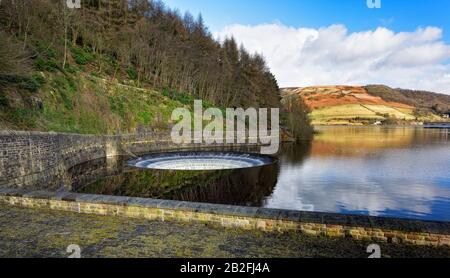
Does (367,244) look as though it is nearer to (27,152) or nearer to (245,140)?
(27,152)

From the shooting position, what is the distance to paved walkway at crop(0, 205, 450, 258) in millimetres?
5098

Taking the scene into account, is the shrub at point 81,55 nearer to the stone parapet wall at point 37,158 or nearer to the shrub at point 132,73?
the shrub at point 132,73

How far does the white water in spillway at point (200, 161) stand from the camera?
78.2 ft

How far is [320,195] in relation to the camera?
15375mm

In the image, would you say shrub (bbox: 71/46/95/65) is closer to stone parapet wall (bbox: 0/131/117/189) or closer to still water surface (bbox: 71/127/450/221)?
still water surface (bbox: 71/127/450/221)

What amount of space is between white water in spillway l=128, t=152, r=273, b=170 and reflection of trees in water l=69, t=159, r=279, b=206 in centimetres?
206

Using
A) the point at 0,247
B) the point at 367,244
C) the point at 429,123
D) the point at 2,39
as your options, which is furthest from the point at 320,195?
the point at 429,123

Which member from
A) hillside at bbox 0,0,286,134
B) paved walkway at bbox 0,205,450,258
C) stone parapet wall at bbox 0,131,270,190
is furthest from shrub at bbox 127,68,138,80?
paved walkway at bbox 0,205,450,258

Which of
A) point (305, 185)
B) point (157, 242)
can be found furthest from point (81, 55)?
point (157, 242)

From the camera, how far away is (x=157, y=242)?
18.2 ft

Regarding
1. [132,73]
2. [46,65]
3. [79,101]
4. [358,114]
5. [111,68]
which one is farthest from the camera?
[358,114]

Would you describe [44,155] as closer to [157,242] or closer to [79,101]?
[157,242]

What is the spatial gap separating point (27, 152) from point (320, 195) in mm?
13865

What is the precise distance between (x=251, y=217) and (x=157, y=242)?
76.4 inches
